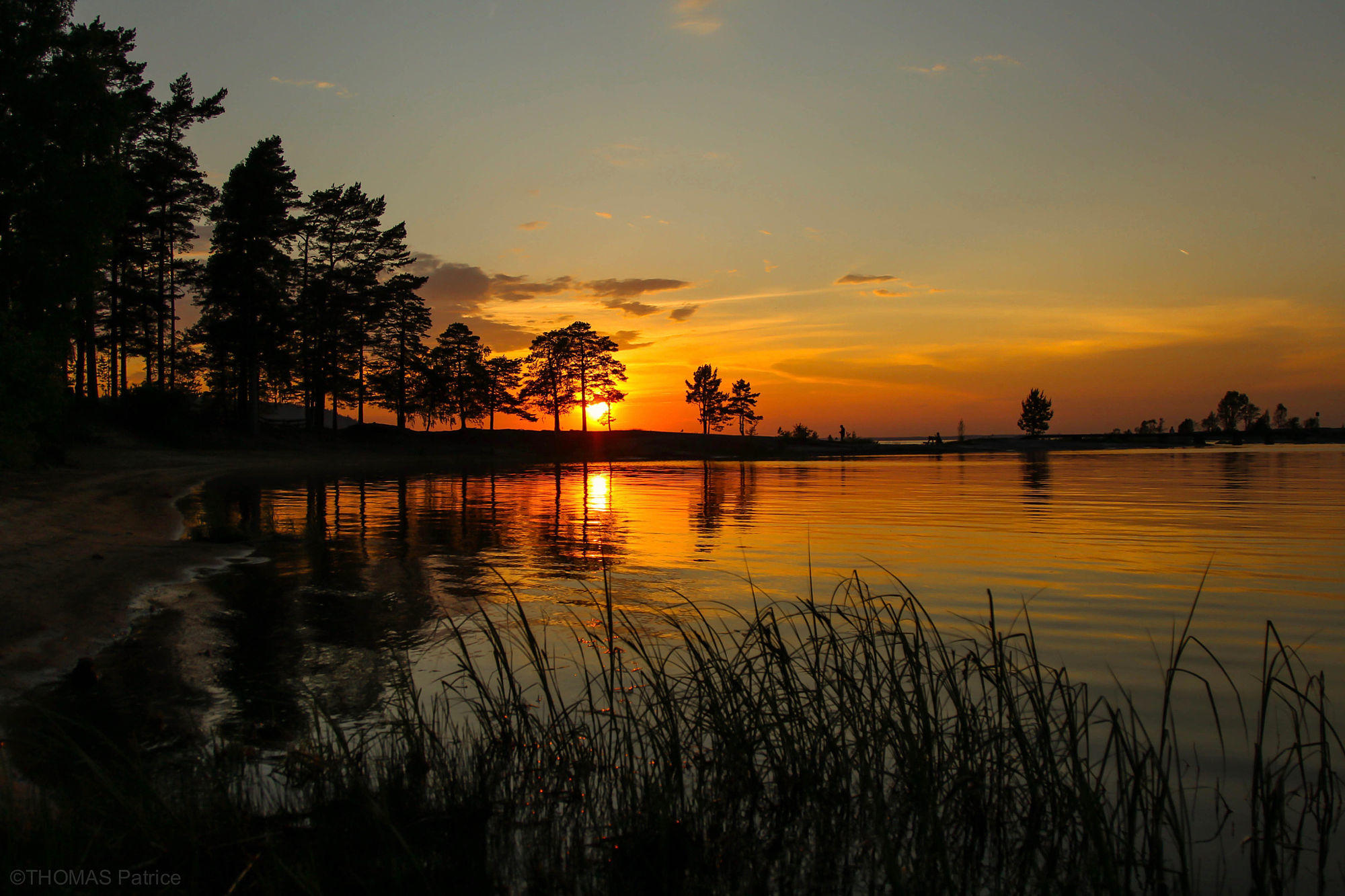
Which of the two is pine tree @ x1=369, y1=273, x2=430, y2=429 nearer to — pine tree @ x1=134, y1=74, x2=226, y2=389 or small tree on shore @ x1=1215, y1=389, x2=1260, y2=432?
pine tree @ x1=134, y1=74, x2=226, y2=389

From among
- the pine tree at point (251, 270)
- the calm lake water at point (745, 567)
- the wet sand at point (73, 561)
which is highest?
the pine tree at point (251, 270)

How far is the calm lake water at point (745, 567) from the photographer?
23.4 feet

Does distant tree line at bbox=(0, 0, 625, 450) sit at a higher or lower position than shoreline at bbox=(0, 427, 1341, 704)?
higher

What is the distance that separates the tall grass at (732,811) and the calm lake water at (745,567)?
2.61 feet

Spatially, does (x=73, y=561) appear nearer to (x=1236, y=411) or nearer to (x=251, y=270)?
(x=251, y=270)

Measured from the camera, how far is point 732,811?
388cm

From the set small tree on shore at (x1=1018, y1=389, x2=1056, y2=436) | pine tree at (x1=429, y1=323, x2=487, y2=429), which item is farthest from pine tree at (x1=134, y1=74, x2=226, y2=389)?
small tree on shore at (x1=1018, y1=389, x2=1056, y2=436)

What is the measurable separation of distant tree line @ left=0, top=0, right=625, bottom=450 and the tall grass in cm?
1628

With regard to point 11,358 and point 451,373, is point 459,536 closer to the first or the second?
point 11,358

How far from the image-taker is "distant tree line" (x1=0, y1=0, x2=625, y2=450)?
23.4 m

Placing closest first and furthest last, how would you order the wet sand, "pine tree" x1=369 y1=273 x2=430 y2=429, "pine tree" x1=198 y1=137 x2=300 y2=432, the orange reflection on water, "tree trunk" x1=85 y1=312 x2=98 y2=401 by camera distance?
the wet sand
the orange reflection on water
"tree trunk" x1=85 y1=312 x2=98 y2=401
"pine tree" x1=198 y1=137 x2=300 y2=432
"pine tree" x1=369 y1=273 x2=430 y2=429

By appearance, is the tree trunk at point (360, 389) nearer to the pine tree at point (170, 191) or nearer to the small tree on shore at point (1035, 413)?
the pine tree at point (170, 191)

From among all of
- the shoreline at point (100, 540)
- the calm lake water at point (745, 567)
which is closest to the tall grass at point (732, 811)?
the calm lake water at point (745, 567)

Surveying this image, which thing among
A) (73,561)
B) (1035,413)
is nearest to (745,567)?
(73,561)
